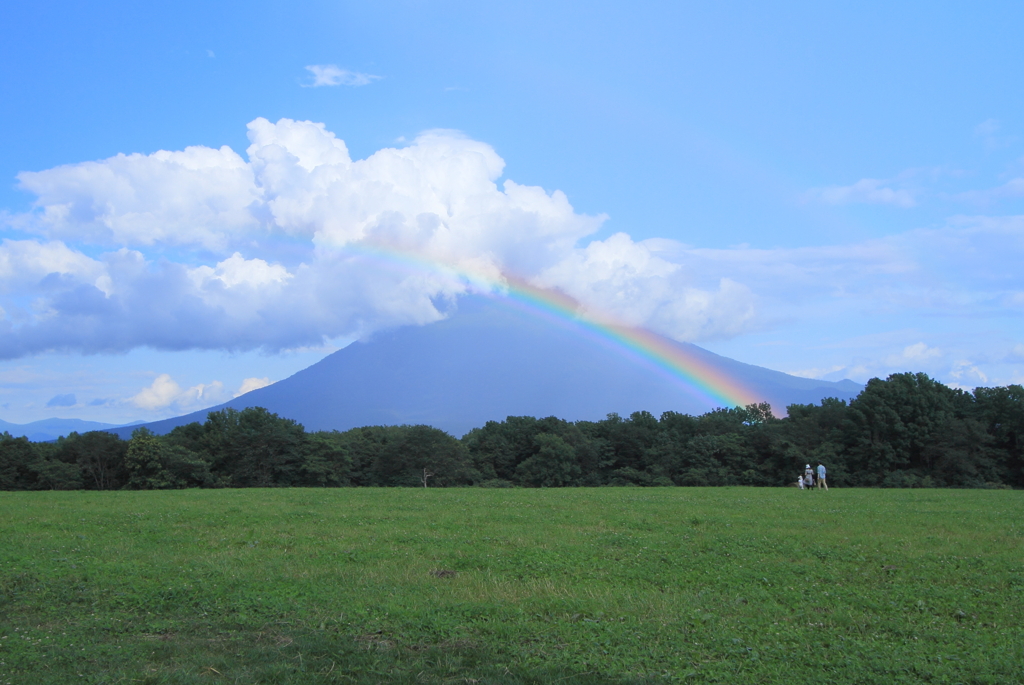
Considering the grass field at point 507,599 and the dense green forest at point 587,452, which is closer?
the grass field at point 507,599

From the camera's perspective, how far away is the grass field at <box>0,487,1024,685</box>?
7.42 m

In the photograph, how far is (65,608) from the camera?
9.65 meters

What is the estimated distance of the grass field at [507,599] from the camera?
24.3ft

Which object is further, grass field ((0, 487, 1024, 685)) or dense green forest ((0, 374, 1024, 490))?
dense green forest ((0, 374, 1024, 490))

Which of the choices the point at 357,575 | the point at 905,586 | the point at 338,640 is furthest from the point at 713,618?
the point at 357,575

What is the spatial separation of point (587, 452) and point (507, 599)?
68.8 metres

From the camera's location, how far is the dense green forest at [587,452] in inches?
2290

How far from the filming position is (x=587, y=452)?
77.5 m

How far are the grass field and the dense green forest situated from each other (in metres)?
45.9

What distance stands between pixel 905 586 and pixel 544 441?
64.6m

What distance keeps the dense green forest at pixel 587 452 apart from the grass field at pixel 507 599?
45.9 meters

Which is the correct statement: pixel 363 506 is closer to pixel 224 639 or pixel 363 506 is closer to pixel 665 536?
pixel 665 536

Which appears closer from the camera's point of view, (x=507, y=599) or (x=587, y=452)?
(x=507, y=599)

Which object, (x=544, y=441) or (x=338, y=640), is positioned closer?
(x=338, y=640)
